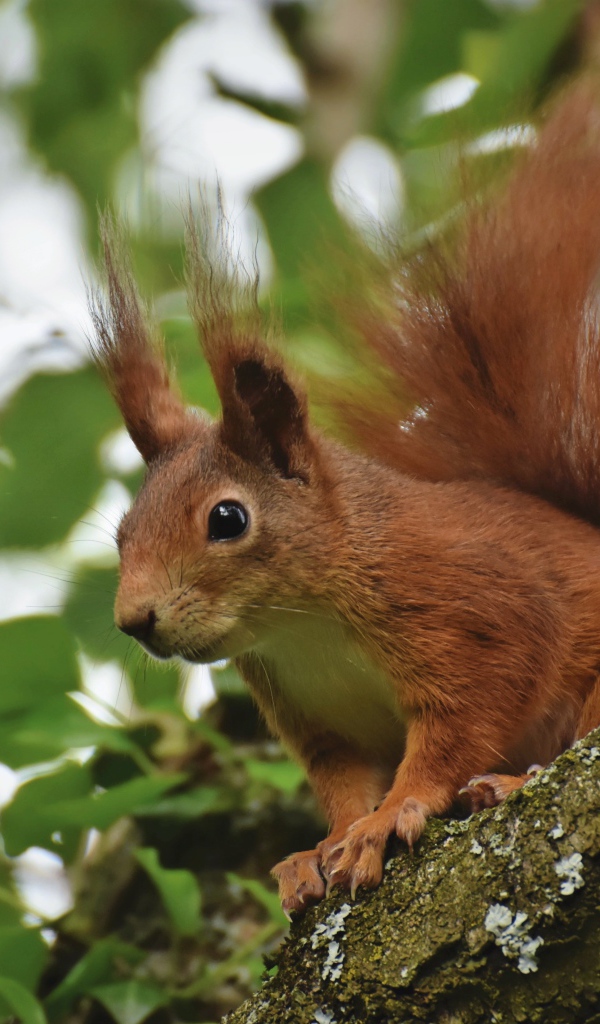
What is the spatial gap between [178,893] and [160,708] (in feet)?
1.13

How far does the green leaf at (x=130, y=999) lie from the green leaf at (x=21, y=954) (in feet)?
0.40

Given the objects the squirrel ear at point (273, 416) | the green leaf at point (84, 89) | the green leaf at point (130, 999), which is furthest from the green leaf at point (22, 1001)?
the green leaf at point (84, 89)

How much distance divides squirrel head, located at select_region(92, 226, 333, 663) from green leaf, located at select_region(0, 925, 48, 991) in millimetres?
608

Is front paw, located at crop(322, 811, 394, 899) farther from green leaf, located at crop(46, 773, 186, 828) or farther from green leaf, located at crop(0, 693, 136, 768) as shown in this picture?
green leaf, located at crop(0, 693, 136, 768)

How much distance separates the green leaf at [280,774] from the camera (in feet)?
6.23

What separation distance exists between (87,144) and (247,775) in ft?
5.07

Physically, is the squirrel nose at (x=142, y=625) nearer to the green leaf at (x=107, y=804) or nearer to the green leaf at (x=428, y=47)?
the green leaf at (x=107, y=804)

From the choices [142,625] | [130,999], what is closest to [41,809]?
[130,999]

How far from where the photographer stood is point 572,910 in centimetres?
100

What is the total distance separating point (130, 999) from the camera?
187cm

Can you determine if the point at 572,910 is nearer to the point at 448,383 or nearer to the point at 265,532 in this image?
the point at 265,532

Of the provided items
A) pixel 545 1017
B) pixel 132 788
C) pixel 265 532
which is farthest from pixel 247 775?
pixel 545 1017

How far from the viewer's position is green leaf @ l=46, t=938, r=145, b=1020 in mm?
1889

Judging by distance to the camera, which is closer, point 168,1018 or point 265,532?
point 265,532
